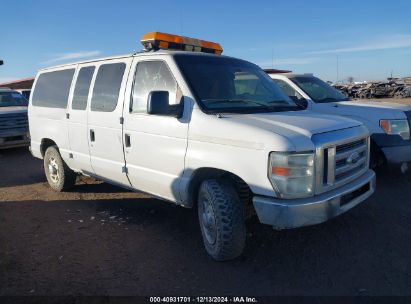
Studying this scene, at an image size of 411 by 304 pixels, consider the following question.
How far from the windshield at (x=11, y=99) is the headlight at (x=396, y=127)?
10.3 metres

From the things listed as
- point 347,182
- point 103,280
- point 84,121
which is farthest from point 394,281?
point 84,121

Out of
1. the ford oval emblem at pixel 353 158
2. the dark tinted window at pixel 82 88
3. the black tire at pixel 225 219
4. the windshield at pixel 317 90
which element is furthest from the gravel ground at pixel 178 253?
the windshield at pixel 317 90

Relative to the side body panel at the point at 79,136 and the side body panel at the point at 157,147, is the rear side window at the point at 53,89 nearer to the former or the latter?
the side body panel at the point at 79,136

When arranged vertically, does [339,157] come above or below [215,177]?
above

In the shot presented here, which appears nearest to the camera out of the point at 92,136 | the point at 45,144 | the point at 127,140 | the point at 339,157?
the point at 339,157

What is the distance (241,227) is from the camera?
364 cm

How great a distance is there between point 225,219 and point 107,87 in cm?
241

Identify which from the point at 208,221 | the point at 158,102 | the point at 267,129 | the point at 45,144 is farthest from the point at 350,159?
the point at 45,144

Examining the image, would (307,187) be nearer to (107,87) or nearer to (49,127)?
(107,87)

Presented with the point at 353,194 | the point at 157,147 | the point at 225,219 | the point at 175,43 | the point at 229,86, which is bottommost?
the point at 225,219

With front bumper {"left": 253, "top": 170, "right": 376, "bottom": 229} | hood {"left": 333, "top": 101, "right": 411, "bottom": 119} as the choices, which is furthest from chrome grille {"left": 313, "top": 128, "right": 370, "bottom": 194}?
hood {"left": 333, "top": 101, "right": 411, "bottom": 119}

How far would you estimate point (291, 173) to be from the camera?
10.6ft

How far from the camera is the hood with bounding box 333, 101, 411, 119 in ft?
19.8

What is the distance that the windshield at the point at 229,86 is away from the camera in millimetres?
4031
